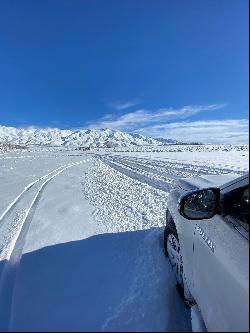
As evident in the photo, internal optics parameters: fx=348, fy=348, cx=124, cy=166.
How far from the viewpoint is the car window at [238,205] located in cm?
219

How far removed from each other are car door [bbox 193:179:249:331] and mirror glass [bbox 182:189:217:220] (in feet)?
0.28

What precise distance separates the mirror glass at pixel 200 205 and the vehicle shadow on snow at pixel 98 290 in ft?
3.54

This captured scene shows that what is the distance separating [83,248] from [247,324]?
3665mm

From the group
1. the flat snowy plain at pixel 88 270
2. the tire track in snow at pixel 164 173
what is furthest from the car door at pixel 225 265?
the tire track in snow at pixel 164 173

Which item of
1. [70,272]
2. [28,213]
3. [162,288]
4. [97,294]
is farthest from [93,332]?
[28,213]

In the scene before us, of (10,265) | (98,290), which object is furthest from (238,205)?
(10,265)

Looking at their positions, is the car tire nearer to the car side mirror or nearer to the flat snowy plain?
the flat snowy plain

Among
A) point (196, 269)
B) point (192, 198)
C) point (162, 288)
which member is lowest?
point (162, 288)

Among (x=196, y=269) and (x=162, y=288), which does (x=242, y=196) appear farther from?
(x=162, y=288)

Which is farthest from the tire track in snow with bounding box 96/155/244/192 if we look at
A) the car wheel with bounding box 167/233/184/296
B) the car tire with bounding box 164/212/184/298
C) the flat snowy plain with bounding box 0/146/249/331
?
the car wheel with bounding box 167/233/184/296

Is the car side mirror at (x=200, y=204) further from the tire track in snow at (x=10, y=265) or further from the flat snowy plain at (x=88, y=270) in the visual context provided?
the tire track in snow at (x=10, y=265)

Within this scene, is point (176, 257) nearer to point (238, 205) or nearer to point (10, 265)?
point (238, 205)

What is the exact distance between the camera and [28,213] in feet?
24.9

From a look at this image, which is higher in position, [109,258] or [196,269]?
[196,269]
